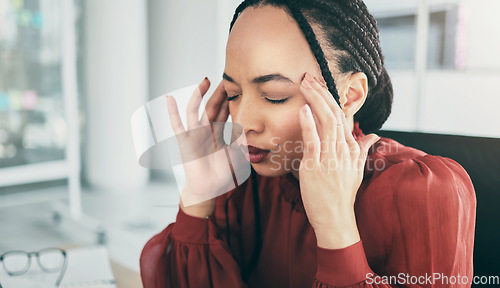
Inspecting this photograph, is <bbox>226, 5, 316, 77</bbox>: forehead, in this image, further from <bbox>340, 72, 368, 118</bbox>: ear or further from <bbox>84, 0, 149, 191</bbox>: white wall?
<bbox>84, 0, 149, 191</bbox>: white wall

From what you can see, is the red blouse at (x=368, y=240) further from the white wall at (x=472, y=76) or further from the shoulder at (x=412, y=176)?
the white wall at (x=472, y=76)

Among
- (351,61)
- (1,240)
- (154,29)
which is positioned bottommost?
(1,240)

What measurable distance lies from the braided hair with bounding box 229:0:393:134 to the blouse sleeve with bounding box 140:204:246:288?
250mm

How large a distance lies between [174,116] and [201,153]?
2.3 inches

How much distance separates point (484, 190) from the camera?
1.57ft

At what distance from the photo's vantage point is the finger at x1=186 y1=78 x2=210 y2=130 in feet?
1.85

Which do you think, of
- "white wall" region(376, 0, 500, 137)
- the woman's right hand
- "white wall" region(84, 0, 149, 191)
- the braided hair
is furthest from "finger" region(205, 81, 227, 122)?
"white wall" region(84, 0, 149, 191)

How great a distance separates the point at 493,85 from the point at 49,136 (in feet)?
8.73

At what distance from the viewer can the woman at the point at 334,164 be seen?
1.30ft

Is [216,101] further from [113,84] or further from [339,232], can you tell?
[113,84]

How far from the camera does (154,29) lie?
180 cm

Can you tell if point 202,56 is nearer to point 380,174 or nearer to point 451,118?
point 451,118

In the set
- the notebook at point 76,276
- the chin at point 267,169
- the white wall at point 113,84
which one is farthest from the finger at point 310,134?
the white wall at point 113,84

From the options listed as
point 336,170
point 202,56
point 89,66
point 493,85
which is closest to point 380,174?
point 336,170
